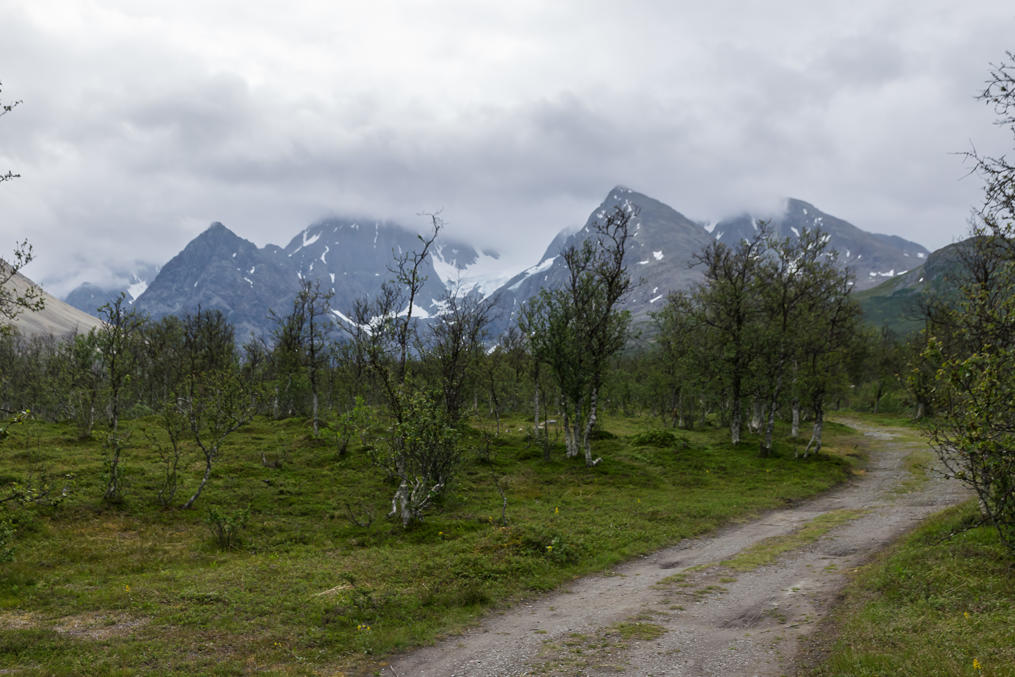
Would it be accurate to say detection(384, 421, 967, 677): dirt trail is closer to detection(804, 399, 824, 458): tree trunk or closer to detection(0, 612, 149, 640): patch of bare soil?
detection(0, 612, 149, 640): patch of bare soil

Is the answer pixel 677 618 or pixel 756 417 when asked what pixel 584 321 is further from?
pixel 677 618

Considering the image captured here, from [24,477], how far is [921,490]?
2052 inches

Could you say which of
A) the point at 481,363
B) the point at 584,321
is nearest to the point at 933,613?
the point at 584,321

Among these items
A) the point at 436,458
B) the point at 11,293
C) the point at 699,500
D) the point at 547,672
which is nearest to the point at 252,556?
the point at 436,458

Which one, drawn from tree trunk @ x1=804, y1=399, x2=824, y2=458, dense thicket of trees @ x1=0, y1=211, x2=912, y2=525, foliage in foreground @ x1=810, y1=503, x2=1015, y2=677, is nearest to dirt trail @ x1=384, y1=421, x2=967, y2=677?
foliage in foreground @ x1=810, y1=503, x2=1015, y2=677

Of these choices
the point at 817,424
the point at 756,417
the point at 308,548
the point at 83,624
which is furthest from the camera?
the point at 756,417

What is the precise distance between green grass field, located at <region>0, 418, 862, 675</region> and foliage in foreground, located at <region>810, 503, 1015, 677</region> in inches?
346

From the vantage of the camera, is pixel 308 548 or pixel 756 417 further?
pixel 756 417

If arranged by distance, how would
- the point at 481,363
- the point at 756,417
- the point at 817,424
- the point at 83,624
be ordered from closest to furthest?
1. the point at 83,624
2. the point at 817,424
3. the point at 481,363
4. the point at 756,417

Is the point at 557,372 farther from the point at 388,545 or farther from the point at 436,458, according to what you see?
the point at 388,545

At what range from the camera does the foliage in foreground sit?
9594mm

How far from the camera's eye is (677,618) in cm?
1404

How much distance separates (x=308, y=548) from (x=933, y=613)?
855 inches

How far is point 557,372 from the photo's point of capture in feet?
137
